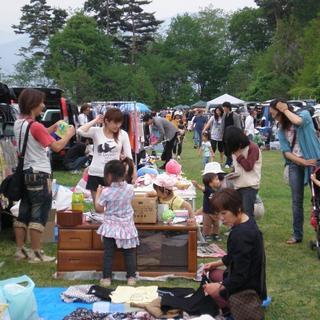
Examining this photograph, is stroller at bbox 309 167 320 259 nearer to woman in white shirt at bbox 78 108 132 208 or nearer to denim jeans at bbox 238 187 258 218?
denim jeans at bbox 238 187 258 218

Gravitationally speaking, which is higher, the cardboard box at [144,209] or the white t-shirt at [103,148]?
the white t-shirt at [103,148]

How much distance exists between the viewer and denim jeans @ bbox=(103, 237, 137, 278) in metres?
5.04

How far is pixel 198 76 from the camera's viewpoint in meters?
73.3

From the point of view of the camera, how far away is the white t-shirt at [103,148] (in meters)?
6.07

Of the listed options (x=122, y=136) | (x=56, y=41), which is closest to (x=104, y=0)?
(x=56, y=41)

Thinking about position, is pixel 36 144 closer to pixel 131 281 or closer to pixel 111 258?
pixel 111 258

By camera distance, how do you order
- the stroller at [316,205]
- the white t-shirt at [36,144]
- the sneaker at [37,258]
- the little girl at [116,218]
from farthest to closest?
the stroller at [316,205] → the sneaker at [37,258] → the white t-shirt at [36,144] → the little girl at [116,218]

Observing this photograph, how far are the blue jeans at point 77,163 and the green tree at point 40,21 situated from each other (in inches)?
1849

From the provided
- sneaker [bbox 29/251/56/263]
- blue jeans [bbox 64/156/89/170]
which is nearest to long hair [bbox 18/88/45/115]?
sneaker [bbox 29/251/56/263]

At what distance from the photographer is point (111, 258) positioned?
5.08 meters

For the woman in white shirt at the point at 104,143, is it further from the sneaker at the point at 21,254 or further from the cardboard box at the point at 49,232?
the sneaker at the point at 21,254

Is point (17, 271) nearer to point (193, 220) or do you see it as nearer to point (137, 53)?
point (193, 220)

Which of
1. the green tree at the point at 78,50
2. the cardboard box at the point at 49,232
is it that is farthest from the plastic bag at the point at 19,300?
the green tree at the point at 78,50

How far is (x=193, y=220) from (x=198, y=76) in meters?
69.0
